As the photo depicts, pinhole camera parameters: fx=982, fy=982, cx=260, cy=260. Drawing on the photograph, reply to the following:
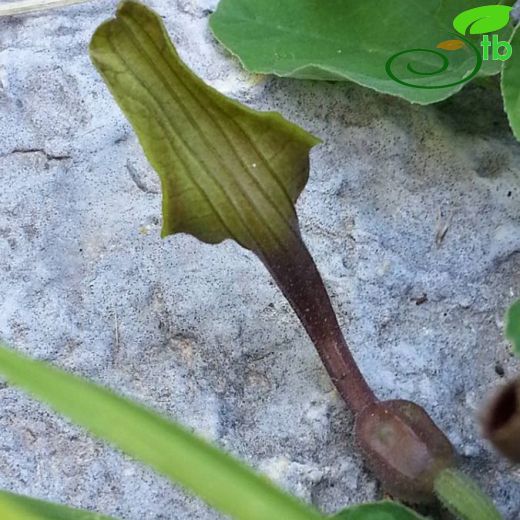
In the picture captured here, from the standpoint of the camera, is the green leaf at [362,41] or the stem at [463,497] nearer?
the stem at [463,497]

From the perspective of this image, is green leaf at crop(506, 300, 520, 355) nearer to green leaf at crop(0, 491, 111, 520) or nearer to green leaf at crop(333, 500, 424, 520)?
green leaf at crop(333, 500, 424, 520)

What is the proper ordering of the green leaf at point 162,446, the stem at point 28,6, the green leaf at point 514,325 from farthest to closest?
the stem at point 28,6 < the green leaf at point 514,325 < the green leaf at point 162,446

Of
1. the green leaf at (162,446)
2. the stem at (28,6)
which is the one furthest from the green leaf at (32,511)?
the stem at (28,6)

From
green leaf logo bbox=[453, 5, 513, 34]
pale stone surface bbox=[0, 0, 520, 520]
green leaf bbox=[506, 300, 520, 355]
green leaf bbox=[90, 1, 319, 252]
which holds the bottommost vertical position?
pale stone surface bbox=[0, 0, 520, 520]

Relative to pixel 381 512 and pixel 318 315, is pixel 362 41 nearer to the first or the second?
pixel 318 315

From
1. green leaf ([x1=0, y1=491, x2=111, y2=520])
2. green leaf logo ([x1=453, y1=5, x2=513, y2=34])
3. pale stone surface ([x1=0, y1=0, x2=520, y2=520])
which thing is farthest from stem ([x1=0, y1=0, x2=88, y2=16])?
green leaf ([x1=0, y1=491, x2=111, y2=520])

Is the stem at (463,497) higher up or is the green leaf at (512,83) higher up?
the green leaf at (512,83)

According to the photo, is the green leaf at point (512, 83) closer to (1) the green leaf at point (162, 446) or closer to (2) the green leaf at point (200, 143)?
(2) the green leaf at point (200, 143)

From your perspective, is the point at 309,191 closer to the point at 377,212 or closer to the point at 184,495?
the point at 377,212
